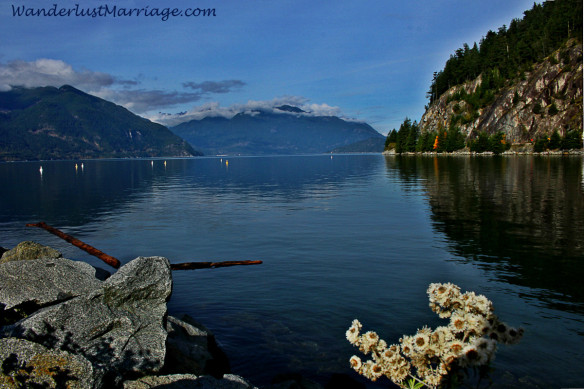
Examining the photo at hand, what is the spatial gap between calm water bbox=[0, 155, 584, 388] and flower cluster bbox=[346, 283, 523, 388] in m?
4.75

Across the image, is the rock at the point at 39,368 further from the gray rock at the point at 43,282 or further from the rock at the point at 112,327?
the gray rock at the point at 43,282

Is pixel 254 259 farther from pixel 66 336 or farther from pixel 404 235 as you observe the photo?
pixel 66 336

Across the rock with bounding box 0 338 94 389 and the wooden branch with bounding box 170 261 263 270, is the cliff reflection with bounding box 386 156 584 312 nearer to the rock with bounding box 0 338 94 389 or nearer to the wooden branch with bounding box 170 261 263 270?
the wooden branch with bounding box 170 261 263 270

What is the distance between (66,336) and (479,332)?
30.3ft

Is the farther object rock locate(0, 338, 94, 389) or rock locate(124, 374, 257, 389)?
rock locate(124, 374, 257, 389)

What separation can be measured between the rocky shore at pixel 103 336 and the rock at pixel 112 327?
2 cm

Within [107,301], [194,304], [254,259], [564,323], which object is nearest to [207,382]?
[107,301]

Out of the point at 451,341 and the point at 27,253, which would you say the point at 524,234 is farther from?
the point at 27,253

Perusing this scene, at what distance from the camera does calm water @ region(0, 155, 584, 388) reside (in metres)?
13.3

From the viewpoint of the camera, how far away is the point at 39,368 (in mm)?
7500

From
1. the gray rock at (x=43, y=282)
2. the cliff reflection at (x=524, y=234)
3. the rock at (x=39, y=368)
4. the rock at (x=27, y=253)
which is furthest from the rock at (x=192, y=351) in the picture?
the cliff reflection at (x=524, y=234)

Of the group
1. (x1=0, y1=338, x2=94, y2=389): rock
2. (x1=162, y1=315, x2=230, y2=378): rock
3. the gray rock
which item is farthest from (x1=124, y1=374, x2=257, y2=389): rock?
the gray rock

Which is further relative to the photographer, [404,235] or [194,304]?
[404,235]

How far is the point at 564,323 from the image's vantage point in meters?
14.6
